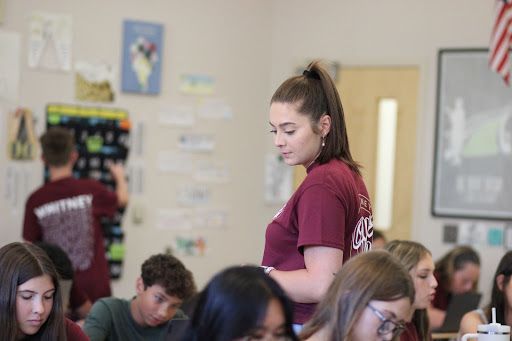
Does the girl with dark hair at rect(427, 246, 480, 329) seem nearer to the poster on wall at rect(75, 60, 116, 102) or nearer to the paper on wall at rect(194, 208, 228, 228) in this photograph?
the paper on wall at rect(194, 208, 228, 228)

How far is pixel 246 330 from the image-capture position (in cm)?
144

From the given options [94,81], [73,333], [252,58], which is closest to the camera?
[73,333]

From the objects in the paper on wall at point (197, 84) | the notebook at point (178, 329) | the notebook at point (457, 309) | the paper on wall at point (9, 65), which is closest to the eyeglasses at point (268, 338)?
the notebook at point (178, 329)

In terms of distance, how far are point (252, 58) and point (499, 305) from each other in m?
3.06

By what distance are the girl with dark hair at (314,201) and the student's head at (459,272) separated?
106 inches

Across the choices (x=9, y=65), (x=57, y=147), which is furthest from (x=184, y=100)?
(x=57, y=147)

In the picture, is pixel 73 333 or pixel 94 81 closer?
pixel 73 333

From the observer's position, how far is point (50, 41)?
16.0ft

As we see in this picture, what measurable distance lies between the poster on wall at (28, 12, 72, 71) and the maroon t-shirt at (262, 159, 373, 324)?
300cm

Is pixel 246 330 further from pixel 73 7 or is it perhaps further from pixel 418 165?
pixel 418 165

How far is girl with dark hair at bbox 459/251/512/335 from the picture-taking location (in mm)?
3227

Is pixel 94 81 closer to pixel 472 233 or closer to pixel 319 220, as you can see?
pixel 472 233

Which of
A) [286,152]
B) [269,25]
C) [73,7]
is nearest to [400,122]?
[269,25]

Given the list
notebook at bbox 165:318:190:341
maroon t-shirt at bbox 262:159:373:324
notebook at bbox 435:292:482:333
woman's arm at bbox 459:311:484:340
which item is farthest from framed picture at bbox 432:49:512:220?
maroon t-shirt at bbox 262:159:373:324
